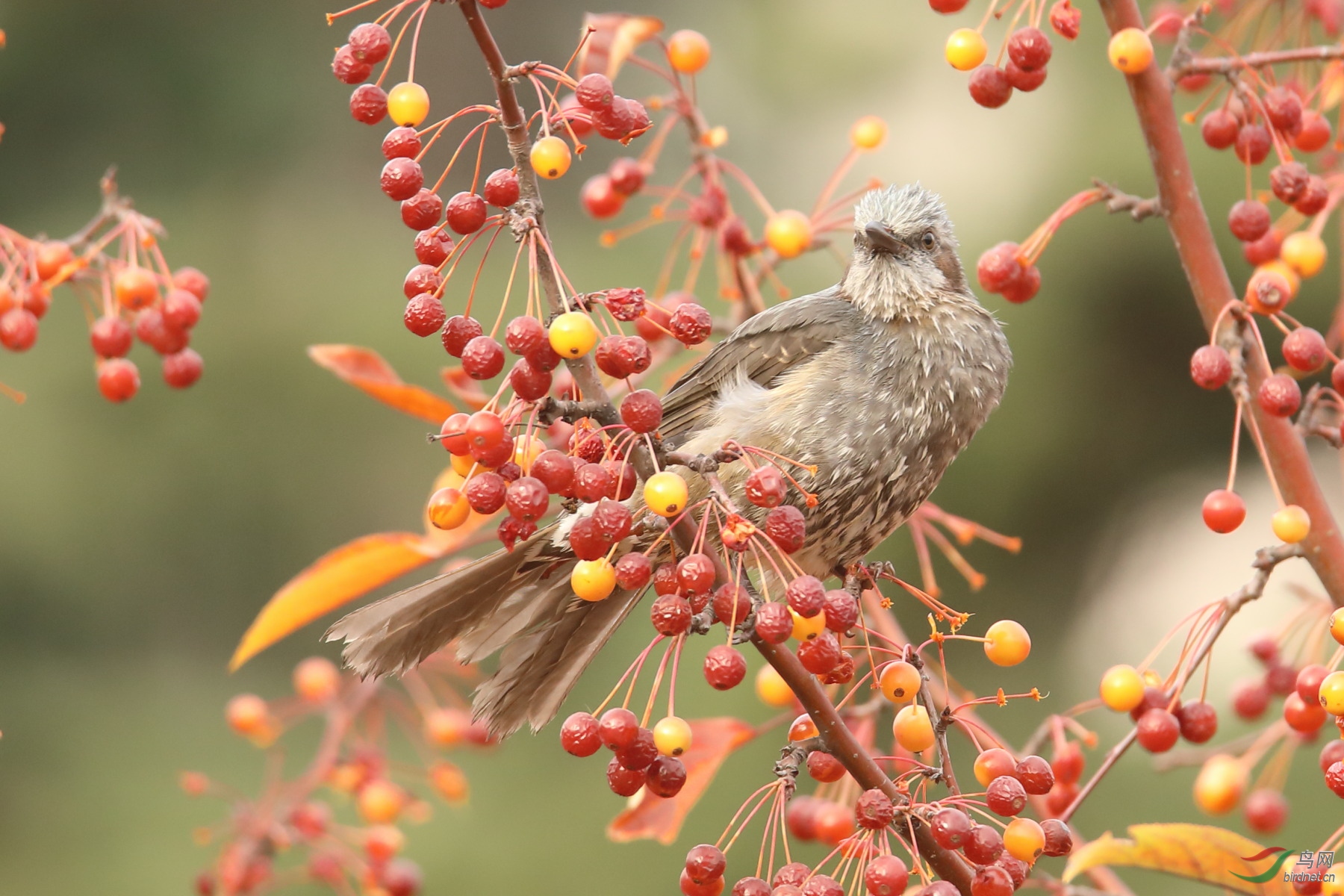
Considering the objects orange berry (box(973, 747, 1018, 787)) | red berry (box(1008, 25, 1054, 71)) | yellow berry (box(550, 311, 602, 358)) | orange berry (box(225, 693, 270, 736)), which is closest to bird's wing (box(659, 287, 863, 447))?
orange berry (box(225, 693, 270, 736))

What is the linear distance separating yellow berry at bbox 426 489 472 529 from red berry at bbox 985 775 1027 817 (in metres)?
0.49

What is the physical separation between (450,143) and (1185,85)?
13.6 feet

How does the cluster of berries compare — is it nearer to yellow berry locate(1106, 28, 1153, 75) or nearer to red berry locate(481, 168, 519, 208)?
red berry locate(481, 168, 519, 208)

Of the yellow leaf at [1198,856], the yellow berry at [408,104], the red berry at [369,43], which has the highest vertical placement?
the red berry at [369,43]

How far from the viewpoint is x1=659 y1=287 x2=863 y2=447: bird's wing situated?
2.24 metres

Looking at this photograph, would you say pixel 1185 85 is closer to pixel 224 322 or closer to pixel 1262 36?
pixel 1262 36

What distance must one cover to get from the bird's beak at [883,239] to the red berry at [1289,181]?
0.90 m

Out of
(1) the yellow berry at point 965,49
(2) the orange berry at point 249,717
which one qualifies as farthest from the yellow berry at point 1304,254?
(2) the orange berry at point 249,717

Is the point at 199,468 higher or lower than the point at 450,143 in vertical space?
lower

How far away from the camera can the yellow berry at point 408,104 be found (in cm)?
111

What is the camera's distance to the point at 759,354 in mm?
2268

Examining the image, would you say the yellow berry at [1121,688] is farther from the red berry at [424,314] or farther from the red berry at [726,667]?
the red berry at [424,314]

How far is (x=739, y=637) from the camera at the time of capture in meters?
1.20

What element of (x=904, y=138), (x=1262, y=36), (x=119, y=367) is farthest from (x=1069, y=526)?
(x=119, y=367)
